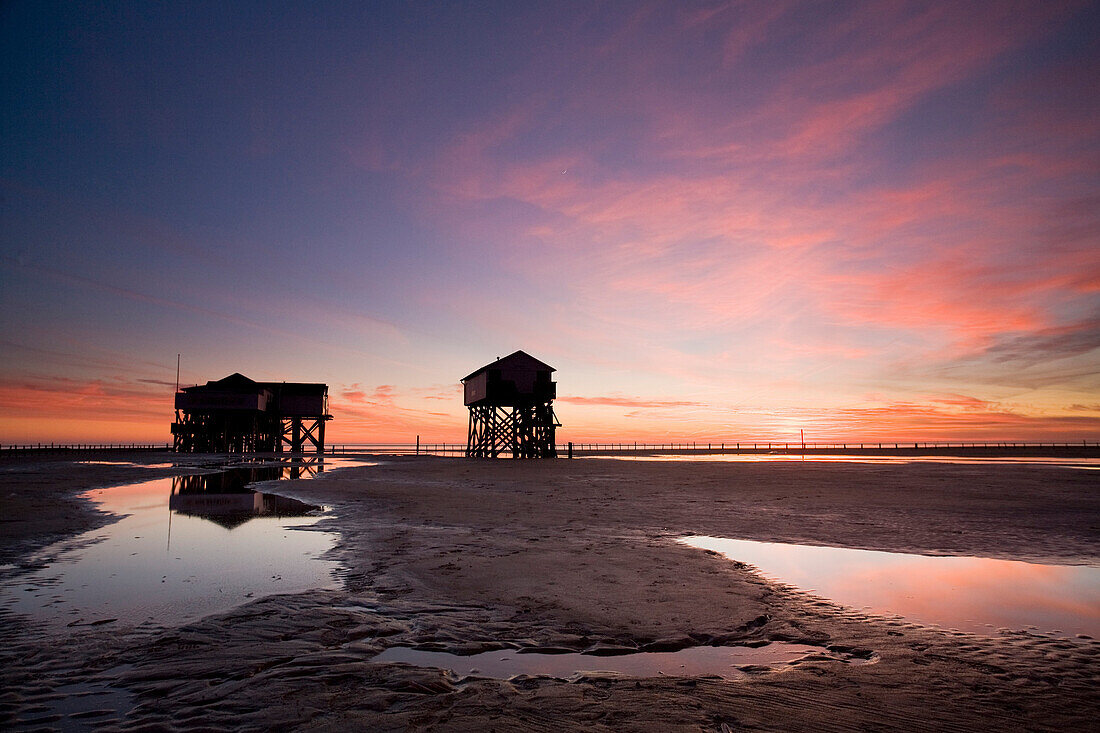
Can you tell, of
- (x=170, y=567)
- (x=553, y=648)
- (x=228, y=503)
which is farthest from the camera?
(x=228, y=503)

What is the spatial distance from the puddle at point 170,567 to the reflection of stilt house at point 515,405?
35.3 metres

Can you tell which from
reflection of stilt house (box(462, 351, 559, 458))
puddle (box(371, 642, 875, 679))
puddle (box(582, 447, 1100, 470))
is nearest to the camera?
puddle (box(371, 642, 875, 679))

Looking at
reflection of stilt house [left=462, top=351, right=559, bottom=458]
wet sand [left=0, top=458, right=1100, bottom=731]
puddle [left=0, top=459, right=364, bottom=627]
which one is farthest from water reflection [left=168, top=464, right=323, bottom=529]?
reflection of stilt house [left=462, top=351, right=559, bottom=458]

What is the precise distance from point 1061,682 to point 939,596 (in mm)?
2772

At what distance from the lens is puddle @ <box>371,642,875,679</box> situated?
4516 mm

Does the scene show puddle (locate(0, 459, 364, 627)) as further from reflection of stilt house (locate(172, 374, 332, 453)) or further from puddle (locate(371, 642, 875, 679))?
reflection of stilt house (locate(172, 374, 332, 453))

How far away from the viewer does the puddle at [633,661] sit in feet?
14.8

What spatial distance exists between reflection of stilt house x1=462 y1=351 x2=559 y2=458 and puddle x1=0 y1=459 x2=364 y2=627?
116 ft

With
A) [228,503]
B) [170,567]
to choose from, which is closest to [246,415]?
[228,503]

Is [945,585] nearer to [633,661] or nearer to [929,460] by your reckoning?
[633,661]

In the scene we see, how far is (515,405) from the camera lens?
5212cm

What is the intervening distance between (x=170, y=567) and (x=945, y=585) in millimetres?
10656

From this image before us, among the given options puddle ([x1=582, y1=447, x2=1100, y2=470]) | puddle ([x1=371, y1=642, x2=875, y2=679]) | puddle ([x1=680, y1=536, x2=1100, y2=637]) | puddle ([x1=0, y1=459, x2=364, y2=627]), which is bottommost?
puddle ([x1=582, y1=447, x2=1100, y2=470])

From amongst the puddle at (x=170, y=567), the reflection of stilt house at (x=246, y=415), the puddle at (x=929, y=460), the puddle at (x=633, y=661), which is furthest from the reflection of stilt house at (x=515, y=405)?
the puddle at (x=633, y=661)
